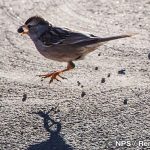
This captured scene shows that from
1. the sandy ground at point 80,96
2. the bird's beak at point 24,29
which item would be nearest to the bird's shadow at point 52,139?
the sandy ground at point 80,96

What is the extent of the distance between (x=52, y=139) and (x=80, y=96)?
3.97 ft

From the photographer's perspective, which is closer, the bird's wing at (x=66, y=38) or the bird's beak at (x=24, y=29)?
the bird's wing at (x=66, y=38)

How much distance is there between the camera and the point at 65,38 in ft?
24.5

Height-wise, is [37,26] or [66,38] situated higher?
[37,26]

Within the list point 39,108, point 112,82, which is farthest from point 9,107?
point 112,82

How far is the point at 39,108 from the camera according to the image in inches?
279

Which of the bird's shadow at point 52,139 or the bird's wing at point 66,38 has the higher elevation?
the bird's wing at point 66,38

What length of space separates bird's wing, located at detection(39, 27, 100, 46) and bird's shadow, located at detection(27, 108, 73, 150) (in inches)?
42.2

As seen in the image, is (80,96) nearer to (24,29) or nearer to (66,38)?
(66,38)

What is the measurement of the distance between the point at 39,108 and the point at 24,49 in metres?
2.22

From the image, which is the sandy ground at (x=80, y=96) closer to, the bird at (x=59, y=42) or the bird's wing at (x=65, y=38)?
the bird at (x=59, y=42)

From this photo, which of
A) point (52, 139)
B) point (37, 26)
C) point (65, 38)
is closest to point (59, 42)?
point (65, 38)

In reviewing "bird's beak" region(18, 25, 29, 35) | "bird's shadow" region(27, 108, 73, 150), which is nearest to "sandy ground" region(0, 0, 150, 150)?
"bird's shadow" region(27, 108, 73, 150)

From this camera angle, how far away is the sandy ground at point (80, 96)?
639cm
